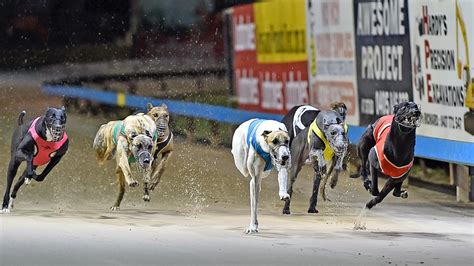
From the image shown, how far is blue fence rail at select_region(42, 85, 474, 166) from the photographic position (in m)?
12.4

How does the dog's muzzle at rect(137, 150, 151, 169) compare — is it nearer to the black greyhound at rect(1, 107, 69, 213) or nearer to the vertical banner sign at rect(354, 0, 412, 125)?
the black greyhound at rect(1, 107, 69, 213)

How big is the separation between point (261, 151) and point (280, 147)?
27 cm

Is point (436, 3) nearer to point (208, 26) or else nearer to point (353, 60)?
point (353, 60)

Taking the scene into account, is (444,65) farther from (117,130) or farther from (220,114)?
(220,114)

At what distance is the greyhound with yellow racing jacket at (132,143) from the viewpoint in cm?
1030

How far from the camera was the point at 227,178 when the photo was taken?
13.4 m

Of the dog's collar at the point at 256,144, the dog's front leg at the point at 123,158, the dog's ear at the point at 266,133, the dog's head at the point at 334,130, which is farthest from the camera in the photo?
the dog's front leg at the point at 123,158

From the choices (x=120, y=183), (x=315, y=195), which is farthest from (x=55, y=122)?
(x=315, y=195)

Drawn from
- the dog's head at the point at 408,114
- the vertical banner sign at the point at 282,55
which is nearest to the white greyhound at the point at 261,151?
the dog's head at the point at 408,114

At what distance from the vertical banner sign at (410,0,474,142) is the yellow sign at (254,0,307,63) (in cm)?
201

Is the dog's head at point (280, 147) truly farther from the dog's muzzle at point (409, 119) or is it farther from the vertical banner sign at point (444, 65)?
the vertical banner sign at point (444, 65)

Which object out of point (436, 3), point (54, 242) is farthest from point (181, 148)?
point (54, 242)

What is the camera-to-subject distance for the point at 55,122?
1071 cm

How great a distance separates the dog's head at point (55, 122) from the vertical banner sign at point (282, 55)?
4238mm
